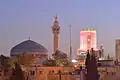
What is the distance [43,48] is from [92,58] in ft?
107

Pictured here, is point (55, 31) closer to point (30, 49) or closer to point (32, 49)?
point (32, 49)

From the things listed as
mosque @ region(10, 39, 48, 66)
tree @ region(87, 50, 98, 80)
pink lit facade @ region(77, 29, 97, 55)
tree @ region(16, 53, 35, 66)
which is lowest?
tree @ region(87, 50, 98, 80)

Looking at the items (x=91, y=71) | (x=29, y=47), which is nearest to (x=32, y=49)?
(x=29, y=47)

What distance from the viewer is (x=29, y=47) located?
5166 centimetres

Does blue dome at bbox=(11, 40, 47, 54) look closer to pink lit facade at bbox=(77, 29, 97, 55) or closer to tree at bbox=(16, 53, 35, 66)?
tree at bbox=(16, 53, 35, 66)

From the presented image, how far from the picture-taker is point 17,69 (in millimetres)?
19875

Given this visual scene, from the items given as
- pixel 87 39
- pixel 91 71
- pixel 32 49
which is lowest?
pixel 91 71

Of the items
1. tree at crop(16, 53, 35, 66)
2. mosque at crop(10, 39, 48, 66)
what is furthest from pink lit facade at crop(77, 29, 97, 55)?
tree at crop(16, 53, 35, 66)

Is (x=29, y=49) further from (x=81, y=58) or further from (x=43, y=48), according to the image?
(x=81, y=58)

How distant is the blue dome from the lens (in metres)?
51.3

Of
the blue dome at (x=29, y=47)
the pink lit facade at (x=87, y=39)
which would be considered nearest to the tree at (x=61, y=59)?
the blue dome at (x=29, y=47)

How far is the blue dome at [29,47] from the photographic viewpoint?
51.3 meters

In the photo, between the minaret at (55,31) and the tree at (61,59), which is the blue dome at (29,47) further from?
the tree at (61,59)

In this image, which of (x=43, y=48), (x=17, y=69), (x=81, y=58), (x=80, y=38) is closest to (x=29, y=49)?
(x=43, y=48)
